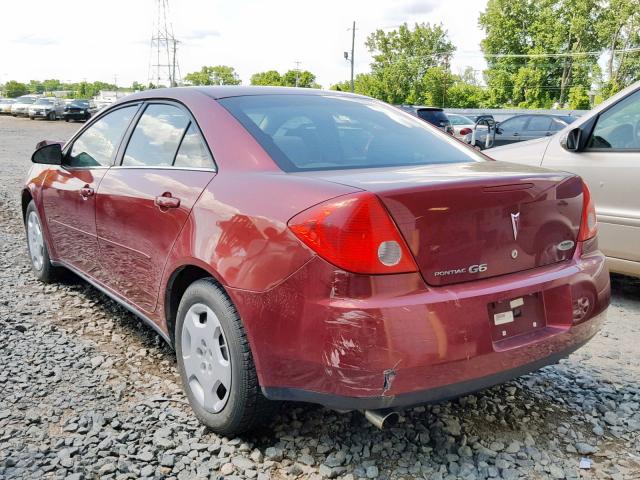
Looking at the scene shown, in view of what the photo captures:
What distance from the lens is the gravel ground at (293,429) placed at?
243 centimetres

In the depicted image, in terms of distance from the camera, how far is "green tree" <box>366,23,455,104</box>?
7762 centimetres

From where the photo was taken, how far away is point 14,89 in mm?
124688

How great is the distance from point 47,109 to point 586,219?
1719 inches

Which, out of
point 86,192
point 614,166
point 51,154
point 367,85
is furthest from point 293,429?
point 367,85

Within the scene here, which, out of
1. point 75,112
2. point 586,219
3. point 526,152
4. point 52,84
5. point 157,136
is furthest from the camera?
point 52,84

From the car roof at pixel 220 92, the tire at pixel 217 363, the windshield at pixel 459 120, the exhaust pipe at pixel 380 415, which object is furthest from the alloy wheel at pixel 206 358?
the windshield at pixel 459 120

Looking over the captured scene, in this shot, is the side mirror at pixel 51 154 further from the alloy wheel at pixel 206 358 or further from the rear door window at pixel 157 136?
the alloy wheel at pixel 206 358

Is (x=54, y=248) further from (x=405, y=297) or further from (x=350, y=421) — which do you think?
(x=405, y=297)

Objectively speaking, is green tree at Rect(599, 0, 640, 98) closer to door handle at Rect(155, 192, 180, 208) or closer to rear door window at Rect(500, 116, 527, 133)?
rear door window at Rect(500, 116, 527, 133)

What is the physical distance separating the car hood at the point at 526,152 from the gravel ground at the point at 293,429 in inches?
69.4

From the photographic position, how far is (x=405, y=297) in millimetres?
2047

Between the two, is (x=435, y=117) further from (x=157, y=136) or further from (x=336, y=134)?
(x=336, y=134)

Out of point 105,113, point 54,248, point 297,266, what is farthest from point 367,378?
point 54,248

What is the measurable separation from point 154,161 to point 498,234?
5.93ft
